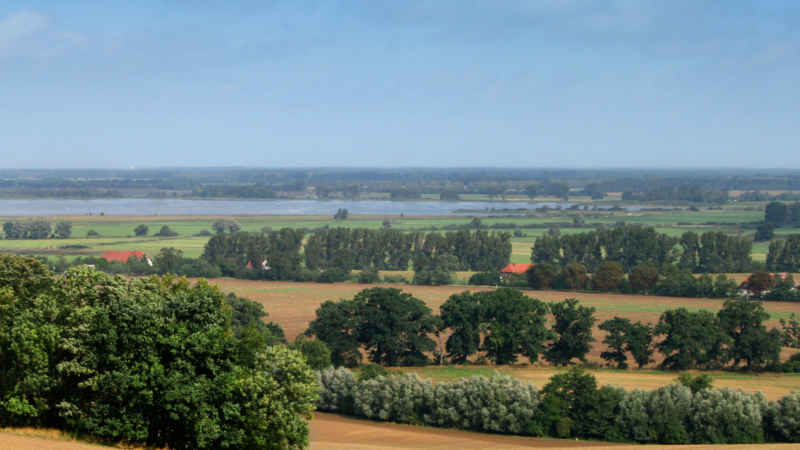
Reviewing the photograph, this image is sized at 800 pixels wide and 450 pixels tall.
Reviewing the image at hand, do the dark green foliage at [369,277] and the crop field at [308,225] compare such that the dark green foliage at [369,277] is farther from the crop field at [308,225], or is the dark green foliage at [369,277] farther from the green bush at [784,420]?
the green bush at [784,420]

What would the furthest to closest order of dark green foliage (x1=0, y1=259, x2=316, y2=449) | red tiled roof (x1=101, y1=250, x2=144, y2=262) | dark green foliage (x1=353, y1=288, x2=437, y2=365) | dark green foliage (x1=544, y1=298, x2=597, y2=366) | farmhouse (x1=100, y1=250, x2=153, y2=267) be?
red tiled roof (x1=101, y1=250, x2=144, y2=262) → farmhouse (x1=100, y1=250, x2=153, y2=267) → dark green foliage (x1=353, y1=288, x2=437, y2=365) → dark green foliage (x1=544, y1=298, x2=597, y2=366) → dark green foliage (x1=0, y1=259, x2=316, y2=449)

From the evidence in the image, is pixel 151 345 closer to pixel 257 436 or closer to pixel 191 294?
pixel 191 294

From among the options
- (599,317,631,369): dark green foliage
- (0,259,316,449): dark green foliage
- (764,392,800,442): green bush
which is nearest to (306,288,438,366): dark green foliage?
(599,317,631,369): dark green foliage

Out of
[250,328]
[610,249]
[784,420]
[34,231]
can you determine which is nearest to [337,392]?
[250,328]

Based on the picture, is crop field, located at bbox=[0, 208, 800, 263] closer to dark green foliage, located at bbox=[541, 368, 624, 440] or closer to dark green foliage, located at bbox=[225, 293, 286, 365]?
dark green foliage, located at bbox=[225, 293, 286, 365]

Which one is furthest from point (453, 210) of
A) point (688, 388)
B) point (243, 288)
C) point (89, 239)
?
point (688, 388)
